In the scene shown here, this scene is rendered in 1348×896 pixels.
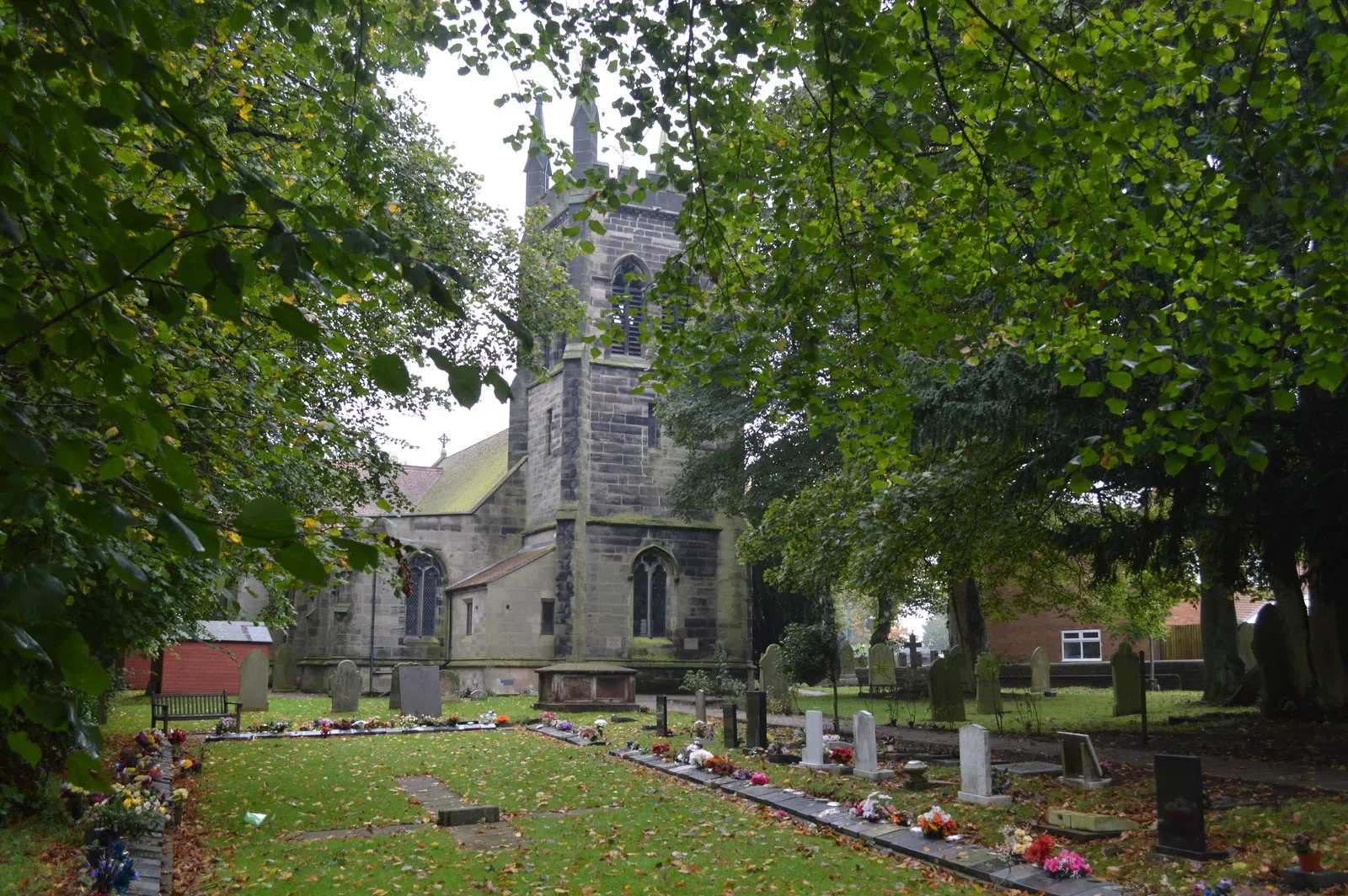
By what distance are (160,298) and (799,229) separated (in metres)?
5.61

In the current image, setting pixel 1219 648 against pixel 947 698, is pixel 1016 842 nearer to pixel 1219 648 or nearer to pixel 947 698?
pixel 947 698

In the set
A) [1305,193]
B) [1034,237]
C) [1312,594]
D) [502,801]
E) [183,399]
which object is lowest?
[502,801]

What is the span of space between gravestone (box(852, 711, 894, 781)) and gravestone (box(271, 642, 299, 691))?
81.2 feet

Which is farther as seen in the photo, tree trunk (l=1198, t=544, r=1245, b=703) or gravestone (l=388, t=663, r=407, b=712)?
gravestone (l=388, t=663, r=407, b=712)

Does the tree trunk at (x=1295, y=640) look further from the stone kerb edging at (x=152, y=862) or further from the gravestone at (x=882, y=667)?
the stone kerb edging at (x=152, y=862)

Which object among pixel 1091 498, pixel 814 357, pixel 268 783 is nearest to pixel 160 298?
pixel 814 357

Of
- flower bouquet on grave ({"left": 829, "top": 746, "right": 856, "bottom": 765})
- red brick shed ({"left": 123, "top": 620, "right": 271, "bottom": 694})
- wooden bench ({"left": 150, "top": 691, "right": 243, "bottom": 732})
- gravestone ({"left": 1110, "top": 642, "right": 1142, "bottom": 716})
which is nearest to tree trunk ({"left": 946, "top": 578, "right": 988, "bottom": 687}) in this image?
gravestone ({"left": 1110, "top": 642, "right": 1142, "bottom": 716})

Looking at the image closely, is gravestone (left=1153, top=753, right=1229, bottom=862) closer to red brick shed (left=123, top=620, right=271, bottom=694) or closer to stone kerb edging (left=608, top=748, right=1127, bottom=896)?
stone kerb edging (left=608, top=748, right=1127, bottom=896)

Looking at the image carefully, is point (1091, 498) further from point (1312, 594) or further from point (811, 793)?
point (811, 793)

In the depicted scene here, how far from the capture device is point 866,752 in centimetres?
1217

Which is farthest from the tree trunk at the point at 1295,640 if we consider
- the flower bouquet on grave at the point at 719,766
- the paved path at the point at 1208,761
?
the flower bouquet on grave at the point at 719,766

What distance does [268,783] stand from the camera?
41.9 ft

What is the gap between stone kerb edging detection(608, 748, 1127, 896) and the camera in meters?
7.27

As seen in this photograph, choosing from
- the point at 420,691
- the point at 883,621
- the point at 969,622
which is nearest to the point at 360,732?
the point at 420,691
